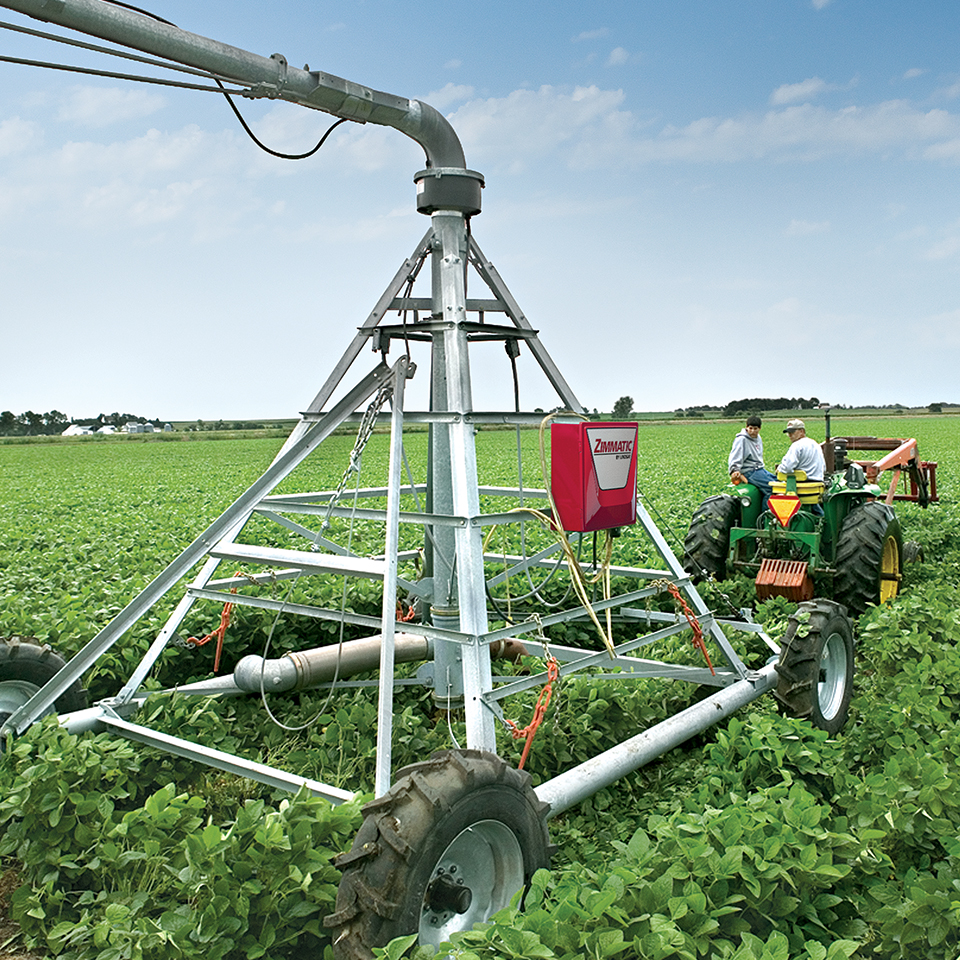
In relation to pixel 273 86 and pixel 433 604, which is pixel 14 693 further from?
pixel 273 86

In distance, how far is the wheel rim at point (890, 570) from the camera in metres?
8.98

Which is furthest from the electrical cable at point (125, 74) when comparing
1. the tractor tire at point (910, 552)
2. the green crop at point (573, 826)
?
the tractor tire at point (910, 552)

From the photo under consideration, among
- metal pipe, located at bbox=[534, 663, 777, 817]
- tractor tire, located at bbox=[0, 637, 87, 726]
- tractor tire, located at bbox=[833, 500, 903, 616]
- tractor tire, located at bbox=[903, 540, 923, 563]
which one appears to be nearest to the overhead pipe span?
metal pipe, located at bbox=[534, 663, 777, 817]

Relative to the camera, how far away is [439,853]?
9.70ft

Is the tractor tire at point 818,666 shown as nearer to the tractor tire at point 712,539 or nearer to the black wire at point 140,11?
the tractor tire at point 712,539

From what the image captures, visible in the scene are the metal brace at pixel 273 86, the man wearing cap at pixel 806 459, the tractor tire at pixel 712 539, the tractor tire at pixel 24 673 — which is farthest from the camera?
the tractor tire at pixel 712 539

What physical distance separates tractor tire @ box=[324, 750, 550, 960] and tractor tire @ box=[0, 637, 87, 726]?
245 cm

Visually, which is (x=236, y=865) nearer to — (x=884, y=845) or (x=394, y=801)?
(x=394, y=801)

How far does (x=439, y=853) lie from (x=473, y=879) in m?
0.40

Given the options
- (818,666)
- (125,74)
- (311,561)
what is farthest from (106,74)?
(818,666)

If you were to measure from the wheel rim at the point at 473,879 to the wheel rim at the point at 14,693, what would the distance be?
8.61 feet

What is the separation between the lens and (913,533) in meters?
12.9

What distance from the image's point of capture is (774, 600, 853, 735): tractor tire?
207 inches

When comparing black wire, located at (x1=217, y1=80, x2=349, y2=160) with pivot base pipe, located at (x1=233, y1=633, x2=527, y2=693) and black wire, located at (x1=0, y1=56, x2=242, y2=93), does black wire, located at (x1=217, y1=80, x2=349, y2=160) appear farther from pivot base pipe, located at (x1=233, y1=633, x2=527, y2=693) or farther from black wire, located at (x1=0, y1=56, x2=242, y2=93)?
pivot base pipe, located at (x1=233, y1=633, x2=527, y2=693)
